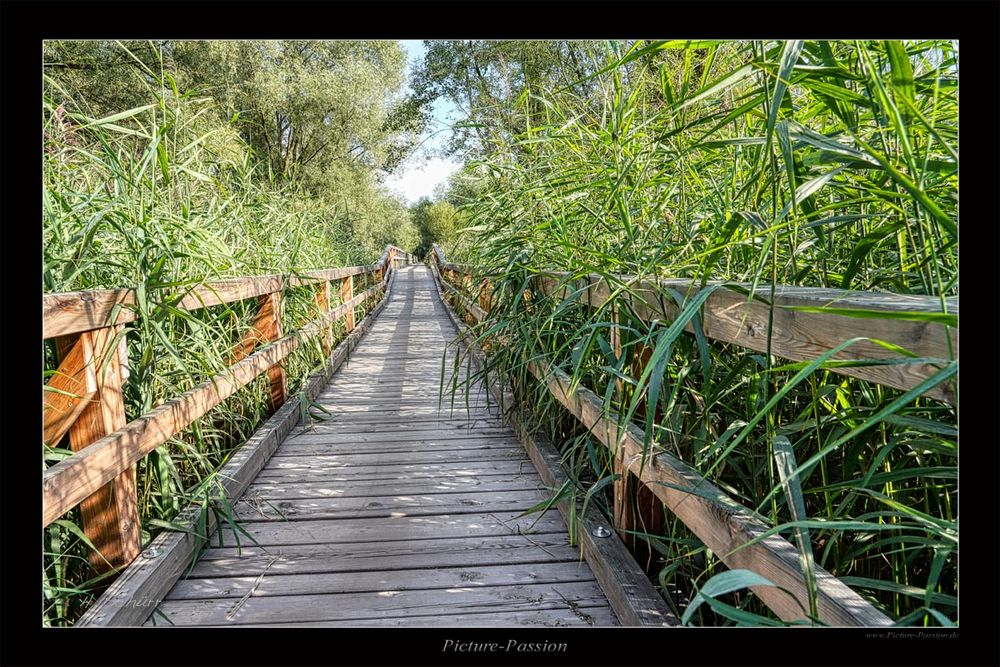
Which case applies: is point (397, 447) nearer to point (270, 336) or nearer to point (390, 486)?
point (390, 486)

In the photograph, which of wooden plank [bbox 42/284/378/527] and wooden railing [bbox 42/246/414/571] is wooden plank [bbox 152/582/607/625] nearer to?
wooden railing [bbox 42/246/414/571]

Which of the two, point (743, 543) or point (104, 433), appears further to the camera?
point (104, 433)

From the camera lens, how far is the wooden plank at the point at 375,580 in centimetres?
159

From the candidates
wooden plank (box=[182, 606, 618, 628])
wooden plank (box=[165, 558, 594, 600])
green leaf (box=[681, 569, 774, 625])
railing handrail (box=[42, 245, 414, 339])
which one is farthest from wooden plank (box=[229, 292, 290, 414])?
green leaf (box=[681, 569, 774, 625])

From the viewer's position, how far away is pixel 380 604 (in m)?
1.51

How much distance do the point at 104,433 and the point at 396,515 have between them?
0.93 m

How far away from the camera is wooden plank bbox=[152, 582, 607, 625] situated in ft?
4.82

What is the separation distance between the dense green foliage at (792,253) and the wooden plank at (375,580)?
0.32 meters

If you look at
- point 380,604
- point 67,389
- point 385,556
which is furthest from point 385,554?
point 67,389

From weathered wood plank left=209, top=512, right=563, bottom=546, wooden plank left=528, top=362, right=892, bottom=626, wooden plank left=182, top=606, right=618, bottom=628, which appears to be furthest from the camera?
weathered wood plank left=209, top=512, right=563, bottom=546

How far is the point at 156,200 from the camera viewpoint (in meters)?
2.07
